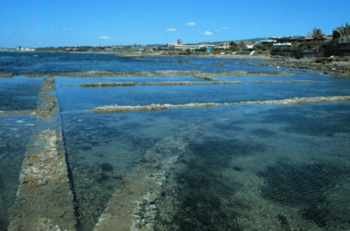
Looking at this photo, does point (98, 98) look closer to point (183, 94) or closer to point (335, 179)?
point (183, 94)

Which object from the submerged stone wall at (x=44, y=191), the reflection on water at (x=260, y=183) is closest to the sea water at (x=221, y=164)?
the reflection on water at (x=260, y=183)

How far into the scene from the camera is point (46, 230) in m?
4.07

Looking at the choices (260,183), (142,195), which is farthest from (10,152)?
(260,183)

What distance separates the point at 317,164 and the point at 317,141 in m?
2.04

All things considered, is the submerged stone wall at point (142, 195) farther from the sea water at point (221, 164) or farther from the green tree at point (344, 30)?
the green tree at point (344, 30)

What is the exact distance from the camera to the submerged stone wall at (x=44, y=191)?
4270mm

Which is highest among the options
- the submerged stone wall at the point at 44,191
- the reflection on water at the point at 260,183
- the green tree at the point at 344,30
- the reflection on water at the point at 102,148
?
the green tree at the point at 344,30

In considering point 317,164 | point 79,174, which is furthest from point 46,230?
point 317,164

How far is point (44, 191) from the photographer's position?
16.9ft

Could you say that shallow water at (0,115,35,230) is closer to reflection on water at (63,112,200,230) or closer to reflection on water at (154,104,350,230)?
reflection on water at (63,112,200,230)

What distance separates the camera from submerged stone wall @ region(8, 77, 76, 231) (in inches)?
168

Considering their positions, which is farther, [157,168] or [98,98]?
[98,98]

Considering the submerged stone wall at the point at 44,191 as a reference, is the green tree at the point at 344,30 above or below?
above

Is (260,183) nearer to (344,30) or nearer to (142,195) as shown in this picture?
(142,195)
